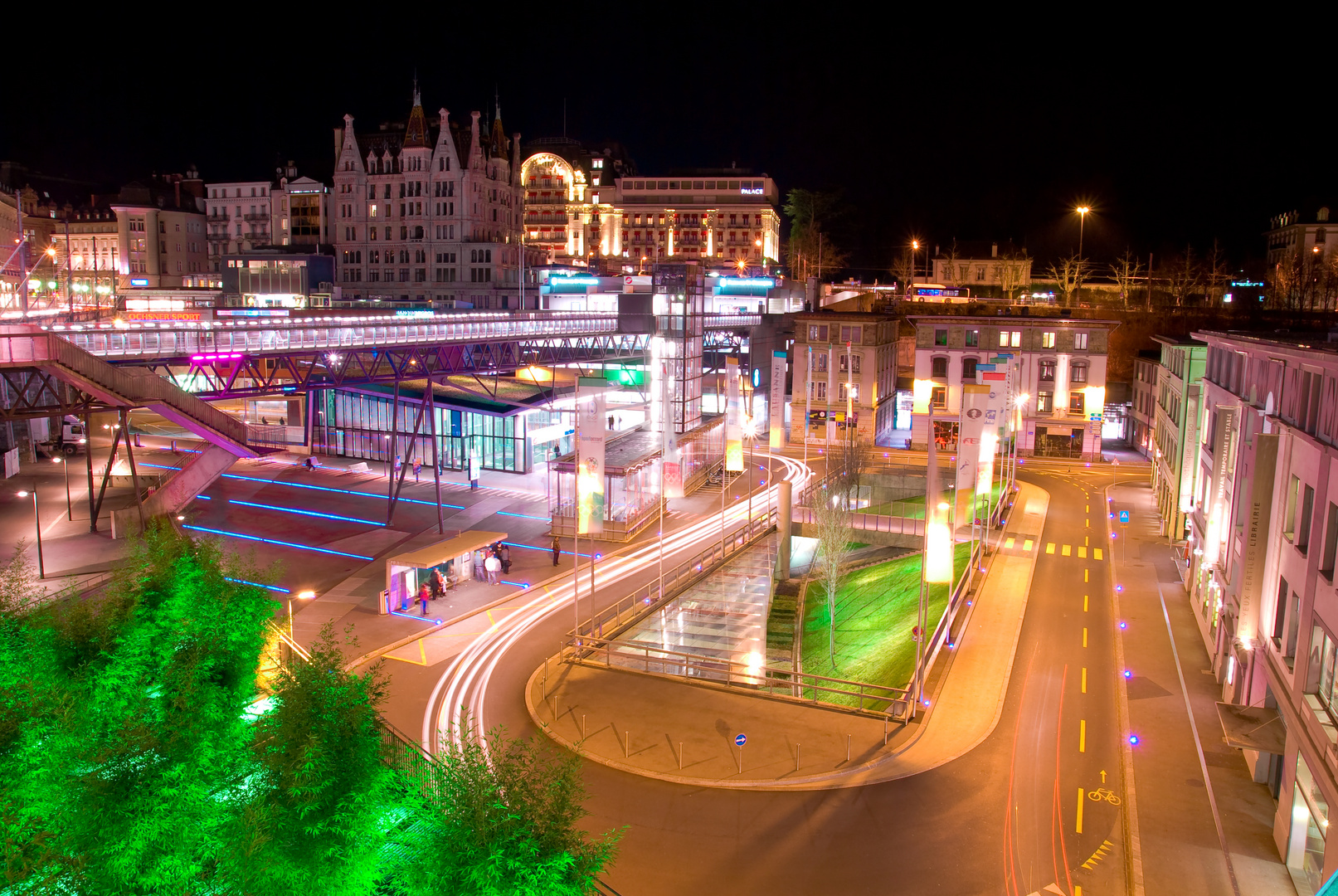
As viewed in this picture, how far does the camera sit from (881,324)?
6303 centimetres

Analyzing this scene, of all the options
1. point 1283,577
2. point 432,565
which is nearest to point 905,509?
point 432,565

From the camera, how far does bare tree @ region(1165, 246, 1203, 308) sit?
8881 cm

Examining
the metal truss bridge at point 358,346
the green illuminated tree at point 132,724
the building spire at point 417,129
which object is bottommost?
the green illuminated tree at point 132,724

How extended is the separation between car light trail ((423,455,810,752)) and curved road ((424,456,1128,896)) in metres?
0.10

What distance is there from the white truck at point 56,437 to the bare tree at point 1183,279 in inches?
3490

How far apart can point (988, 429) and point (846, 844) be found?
23641 mm

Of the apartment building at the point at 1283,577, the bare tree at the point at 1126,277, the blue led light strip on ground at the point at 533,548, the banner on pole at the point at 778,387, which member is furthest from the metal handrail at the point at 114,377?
the bare tree at the point at 1126,277

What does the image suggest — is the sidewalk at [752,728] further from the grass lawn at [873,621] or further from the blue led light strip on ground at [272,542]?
the blue led light strip on ground at [272,542]

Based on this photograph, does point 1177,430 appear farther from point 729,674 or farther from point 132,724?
point 132,724

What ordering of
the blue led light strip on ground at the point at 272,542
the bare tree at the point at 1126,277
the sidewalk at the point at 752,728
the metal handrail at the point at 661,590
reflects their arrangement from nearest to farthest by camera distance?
the sidewalk at the point at 752,728 < the metal handrail at the point at 661,590 < the blue led light strip on ground at the point at 272,542 < the bare tree at the point at 1126,277

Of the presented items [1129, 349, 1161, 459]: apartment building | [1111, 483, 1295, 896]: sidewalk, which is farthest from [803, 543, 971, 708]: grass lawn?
[1129, 349, 1161, 459]: apartment building

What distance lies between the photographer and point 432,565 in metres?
30.8

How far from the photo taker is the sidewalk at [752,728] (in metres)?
19.2

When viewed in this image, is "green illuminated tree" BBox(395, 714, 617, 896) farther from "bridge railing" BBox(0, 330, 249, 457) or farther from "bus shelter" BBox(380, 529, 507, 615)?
"bridge railing" BBox(0, 330, 249, 457)
